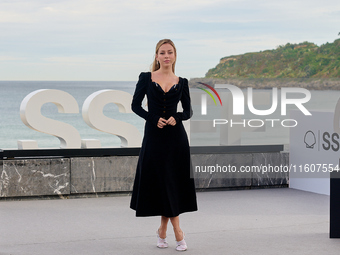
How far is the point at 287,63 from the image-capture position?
178 ft

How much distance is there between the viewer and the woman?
457 cm

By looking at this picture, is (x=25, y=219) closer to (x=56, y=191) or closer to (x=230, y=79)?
(x=56, y=191)

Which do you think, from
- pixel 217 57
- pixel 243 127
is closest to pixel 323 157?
pixel 243 127

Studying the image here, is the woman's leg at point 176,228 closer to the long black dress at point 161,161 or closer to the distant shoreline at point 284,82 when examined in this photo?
the long black dress at point 161,161

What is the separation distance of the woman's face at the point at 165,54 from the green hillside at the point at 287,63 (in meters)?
46.2

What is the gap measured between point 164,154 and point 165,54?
0.80 meters

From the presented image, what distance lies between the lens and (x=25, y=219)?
5.89m

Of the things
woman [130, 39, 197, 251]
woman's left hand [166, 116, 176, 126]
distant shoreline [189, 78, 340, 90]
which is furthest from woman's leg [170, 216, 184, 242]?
distant shoreline [189, 78, 340, 90]

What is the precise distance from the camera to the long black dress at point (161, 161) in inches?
180

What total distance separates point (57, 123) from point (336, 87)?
5107 centimetres

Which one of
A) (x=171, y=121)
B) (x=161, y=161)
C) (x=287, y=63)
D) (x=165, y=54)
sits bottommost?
(x=161, y=161)

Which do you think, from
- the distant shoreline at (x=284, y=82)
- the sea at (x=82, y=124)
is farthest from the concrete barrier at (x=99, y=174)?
the distant shoreline at (x=284, y=82)

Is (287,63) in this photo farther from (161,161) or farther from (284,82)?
(161,161)

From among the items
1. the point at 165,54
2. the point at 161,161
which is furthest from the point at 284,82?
the point at 161,161
